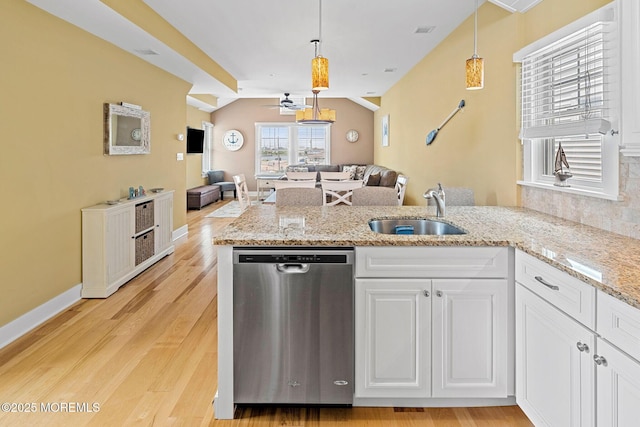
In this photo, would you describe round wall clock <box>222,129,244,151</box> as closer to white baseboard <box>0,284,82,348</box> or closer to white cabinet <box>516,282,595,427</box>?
white baseboard <box>0,284,82,348</box>

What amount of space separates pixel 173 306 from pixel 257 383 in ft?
6.01

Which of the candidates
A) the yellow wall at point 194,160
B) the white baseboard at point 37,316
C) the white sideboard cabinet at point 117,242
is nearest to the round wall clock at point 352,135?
the yellow wall at point 194,160

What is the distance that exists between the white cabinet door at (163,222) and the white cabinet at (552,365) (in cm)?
421

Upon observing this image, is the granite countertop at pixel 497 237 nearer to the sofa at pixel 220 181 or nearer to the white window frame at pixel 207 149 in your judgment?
the sofa at pixel 220 181

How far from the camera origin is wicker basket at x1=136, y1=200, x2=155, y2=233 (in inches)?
183

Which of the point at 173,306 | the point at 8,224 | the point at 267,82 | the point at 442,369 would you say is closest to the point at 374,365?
the point at 442,369

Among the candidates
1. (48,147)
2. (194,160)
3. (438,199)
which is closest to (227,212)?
(194,160)

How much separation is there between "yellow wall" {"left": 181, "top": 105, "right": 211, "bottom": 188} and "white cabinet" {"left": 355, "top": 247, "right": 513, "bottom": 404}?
366 inches

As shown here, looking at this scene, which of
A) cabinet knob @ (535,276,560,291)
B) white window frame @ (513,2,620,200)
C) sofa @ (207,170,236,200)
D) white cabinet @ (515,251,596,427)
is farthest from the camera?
sofa @ (207,170,236,200)

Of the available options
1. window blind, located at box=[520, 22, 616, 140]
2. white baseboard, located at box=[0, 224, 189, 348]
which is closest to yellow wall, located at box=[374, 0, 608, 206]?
window blind, located at box=[520, 22, 616, 140]

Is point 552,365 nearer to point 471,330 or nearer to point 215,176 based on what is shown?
point 471,330

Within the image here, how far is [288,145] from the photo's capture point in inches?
501

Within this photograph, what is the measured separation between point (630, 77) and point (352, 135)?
1083 centimetres

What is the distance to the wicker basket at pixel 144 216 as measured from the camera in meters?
4.65
